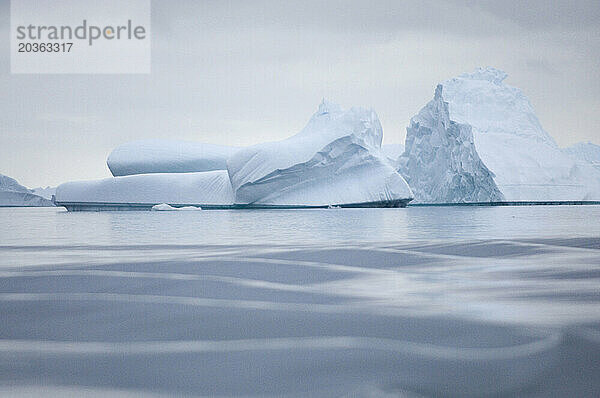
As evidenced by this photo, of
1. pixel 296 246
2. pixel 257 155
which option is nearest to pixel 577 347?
pixel 296 246

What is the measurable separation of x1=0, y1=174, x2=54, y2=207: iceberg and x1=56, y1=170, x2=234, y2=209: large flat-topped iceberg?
160 ft

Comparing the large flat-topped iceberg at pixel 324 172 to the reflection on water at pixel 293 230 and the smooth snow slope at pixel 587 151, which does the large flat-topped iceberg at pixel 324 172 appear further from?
the smooth snow slope at pixel 587 151

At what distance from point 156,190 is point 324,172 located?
37.7ft

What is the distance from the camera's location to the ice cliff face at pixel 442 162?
31.2m

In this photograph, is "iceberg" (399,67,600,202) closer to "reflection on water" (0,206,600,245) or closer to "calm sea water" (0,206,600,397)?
"reflection on water" (0,206,600,245)

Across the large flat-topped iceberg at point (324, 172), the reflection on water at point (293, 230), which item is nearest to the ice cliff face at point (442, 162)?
the large flat-topped iceberg at point (324, 172)

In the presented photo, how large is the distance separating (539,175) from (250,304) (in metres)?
36.7

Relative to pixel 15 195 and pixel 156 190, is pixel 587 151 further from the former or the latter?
pixel 15 195

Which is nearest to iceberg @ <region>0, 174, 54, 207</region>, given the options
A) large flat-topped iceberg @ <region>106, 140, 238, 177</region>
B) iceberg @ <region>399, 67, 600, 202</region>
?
large flat-topped iceberg @ <region>106, 140, 238, 177</region>

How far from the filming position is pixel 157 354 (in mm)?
1994

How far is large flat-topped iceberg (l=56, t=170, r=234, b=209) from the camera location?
33.2m

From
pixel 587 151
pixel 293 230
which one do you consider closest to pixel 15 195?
pixel 587 151

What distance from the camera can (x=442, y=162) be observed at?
34312 millimetres

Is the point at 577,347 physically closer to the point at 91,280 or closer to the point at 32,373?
the point at 32,373
